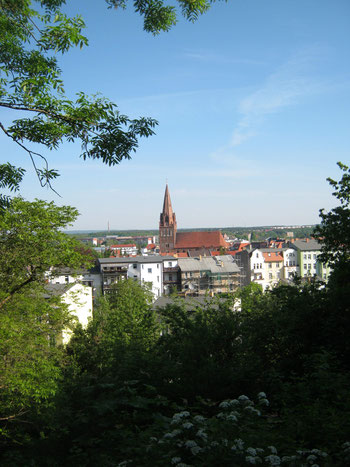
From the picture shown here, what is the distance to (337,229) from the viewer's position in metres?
11.1

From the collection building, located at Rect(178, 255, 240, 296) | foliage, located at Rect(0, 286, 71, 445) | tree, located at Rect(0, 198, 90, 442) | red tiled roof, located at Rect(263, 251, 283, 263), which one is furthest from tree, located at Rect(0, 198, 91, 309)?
red tiled roof, located at Rect(263, 251, 283, 263)

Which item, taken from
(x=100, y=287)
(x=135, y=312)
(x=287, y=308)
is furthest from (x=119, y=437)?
(x=100, y=287)

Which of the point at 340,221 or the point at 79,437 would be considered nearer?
the point at 79,437

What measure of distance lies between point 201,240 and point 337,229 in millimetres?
102992

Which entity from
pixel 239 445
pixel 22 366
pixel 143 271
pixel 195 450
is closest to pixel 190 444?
pixel 195 450

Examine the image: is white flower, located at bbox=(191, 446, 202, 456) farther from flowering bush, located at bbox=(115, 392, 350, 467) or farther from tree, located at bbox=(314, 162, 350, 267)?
tree, located at bbox=(314, 162, 350, 267)

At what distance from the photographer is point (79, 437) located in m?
4.45

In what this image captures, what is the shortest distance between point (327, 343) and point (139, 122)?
5.22 m

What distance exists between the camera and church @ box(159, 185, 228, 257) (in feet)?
367

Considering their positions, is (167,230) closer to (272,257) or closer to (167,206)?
(167,206)

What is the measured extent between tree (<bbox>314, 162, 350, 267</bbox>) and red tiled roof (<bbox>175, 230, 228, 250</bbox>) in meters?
98.3

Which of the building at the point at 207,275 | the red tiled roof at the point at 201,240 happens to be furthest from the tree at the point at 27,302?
the red tiled roof at the point at 201,240

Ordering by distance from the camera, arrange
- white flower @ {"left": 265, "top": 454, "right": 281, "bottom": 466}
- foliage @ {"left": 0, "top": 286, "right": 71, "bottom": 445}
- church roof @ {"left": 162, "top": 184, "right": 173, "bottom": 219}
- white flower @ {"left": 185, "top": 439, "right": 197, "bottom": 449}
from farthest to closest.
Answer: church roof @ {"left": 162, "top": 184, "right": 173, "bottom": 219}, foliage @ {"left": 0, "top": 286, "right": 71, "bottom": 445}, white flower @ {"left": 185, "top": 439, "right": 197, "bottom": 449}, white flower @ {"left": 265, "top": 454, "right": 281, "bottom": 466}

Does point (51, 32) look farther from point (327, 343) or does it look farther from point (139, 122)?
point (327, 343)
